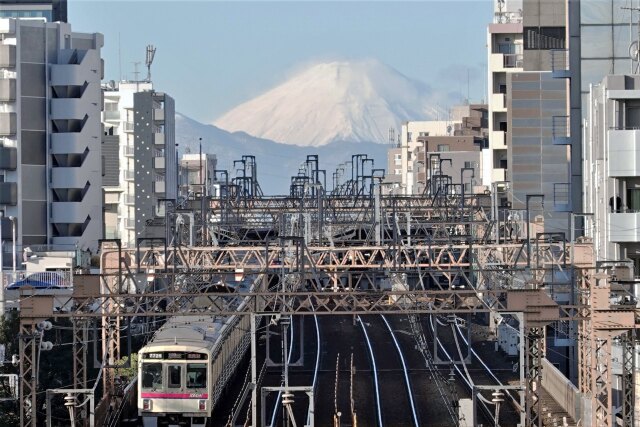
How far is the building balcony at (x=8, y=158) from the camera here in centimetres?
5575

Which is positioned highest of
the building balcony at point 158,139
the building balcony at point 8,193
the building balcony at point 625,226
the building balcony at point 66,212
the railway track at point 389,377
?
the building balcony at point 158,139

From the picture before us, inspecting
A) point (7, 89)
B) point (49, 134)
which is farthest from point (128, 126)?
point (7, 89)

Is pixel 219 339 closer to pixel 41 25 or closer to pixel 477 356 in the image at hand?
pixel 477 356

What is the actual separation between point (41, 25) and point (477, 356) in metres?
21.0

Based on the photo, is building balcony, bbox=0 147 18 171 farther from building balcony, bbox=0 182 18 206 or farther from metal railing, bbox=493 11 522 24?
metal railing, bbox=493 11 522 24

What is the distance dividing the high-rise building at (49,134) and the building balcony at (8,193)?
36 mm

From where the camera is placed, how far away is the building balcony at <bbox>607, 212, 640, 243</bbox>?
32.4 meters

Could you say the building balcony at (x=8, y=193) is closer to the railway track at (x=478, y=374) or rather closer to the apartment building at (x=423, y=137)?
the railway track at (x=478, y=374)

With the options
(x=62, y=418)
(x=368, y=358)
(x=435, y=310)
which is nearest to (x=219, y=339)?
(x=62, y=418)

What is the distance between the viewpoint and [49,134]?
5828 centimetres

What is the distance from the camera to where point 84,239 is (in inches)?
2327

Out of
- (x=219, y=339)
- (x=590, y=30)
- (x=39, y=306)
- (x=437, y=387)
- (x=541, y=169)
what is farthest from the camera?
(x=541, y=169)

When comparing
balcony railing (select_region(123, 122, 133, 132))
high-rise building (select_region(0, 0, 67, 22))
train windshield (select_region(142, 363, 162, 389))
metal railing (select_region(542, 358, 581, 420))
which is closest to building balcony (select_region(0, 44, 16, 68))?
metal railing (select_region(542, 358, 581, 420))

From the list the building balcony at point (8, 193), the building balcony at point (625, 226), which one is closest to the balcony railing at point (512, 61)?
the building balcony at point (8, 193)
